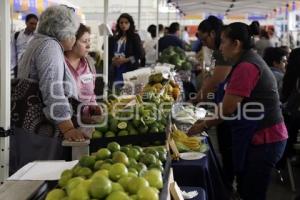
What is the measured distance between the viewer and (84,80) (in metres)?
2.96

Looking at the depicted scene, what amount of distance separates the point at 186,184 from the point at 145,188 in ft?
4.15

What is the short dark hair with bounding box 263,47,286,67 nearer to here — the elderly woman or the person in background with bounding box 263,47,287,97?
the person in background with bounding box 263,47,287,97

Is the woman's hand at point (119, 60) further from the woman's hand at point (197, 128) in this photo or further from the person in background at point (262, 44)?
the person in background at point (262, 44)

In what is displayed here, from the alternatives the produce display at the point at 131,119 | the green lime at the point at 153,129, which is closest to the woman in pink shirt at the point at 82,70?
the produce display at the point at 131,119

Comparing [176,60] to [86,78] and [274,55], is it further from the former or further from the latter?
[86,78]

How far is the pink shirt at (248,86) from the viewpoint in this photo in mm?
2689

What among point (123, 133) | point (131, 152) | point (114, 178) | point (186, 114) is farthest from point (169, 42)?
point (114, 178)

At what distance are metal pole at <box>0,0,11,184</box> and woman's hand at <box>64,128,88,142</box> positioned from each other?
384 millimetres

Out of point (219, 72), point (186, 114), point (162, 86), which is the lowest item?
point (186, 114)

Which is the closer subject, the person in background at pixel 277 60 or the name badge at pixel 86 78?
the name badge at pixel 86 78

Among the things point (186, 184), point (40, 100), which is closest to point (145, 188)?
point (186, 184)

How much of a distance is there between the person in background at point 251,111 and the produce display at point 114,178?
1227 mm

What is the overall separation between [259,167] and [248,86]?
0.53 meters

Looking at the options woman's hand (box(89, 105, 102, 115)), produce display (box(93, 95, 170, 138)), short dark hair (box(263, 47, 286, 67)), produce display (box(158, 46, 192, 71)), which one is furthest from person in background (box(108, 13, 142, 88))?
produce display (box(93, 95, 170, 138))
